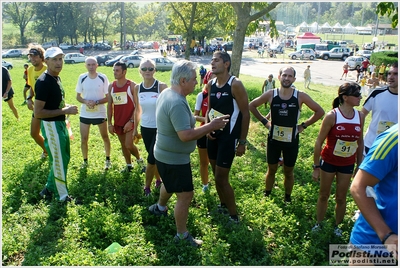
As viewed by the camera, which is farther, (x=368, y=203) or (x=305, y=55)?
(x=305, y=55)

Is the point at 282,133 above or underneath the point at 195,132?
underneath

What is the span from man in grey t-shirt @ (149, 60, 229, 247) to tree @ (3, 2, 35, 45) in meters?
63.6

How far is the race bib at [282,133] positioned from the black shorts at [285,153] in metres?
0.10

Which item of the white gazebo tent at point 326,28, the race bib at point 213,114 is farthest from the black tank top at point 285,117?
the white gazebo tent at point 326,28

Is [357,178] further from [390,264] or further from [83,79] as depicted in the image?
[83,79]

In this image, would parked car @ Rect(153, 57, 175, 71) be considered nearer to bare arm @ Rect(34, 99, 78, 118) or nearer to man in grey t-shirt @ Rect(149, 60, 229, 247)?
bare arm @ Rect(34, 99, 78, 118)

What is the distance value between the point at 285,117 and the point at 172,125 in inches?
70.6

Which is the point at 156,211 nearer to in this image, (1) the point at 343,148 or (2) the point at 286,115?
(2) the point at 286,115

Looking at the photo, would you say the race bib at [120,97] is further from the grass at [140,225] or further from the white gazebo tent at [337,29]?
the white gazebo tent at [337,29]

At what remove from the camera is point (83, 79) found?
5.98 m

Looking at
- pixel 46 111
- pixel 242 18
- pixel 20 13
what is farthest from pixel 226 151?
pixel 20 13

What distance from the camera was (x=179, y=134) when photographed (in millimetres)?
3406

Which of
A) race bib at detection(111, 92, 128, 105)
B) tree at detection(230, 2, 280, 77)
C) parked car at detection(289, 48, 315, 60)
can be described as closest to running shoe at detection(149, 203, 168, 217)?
race bib at detection(111, 92, 128, 105)

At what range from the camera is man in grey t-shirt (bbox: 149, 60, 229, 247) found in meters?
3.40
